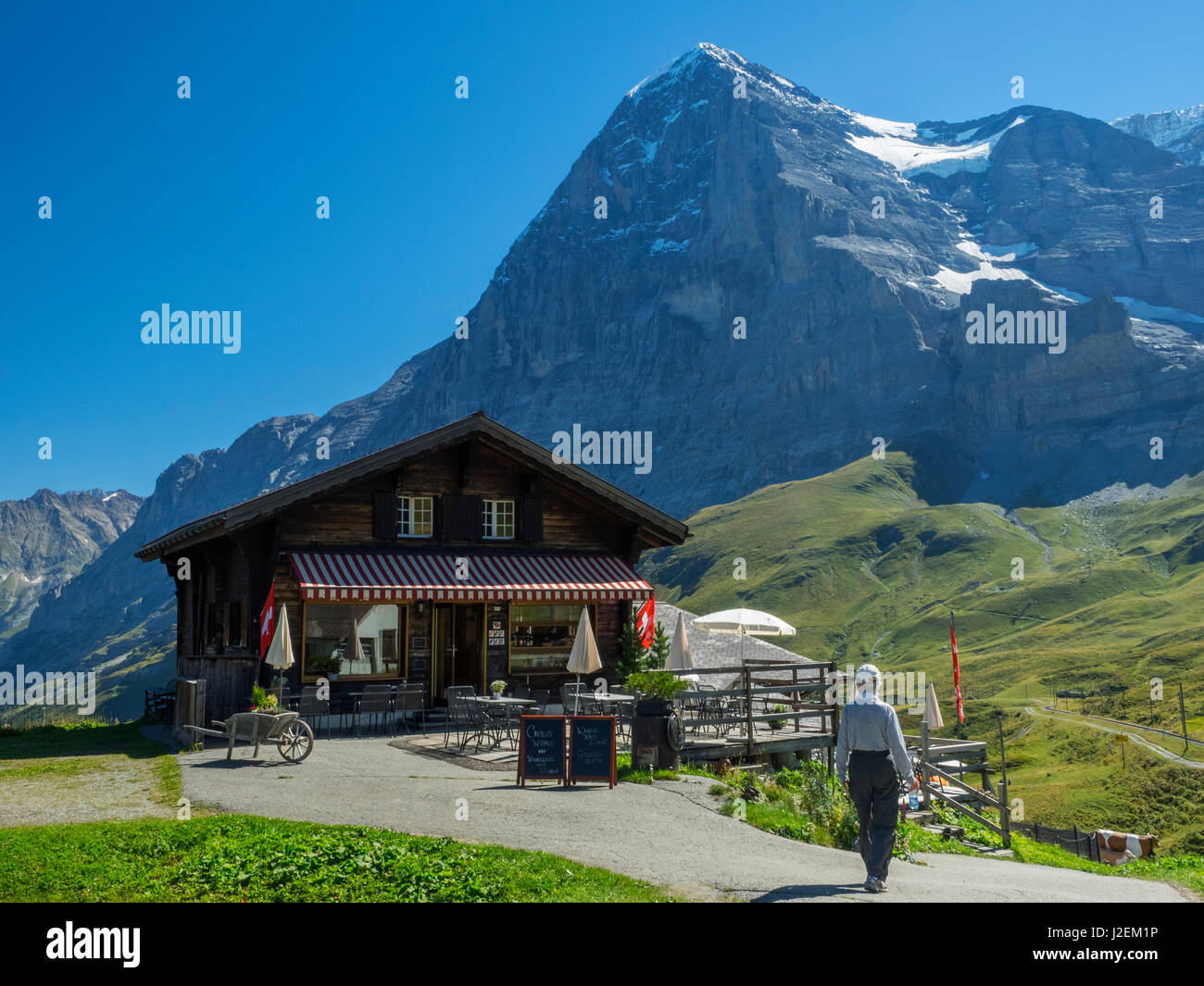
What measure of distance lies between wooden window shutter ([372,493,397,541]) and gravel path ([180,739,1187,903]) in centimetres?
782

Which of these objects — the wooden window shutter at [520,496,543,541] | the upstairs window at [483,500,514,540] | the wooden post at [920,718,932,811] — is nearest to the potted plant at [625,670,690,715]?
the wooden post at [920,718,932,811]

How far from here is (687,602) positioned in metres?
187

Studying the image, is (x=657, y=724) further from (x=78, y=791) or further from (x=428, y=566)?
(x=428, y=566)

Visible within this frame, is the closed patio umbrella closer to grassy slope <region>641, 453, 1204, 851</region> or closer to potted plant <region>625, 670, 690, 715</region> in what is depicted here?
potted plant <region>625, 670, 690, 715</region>

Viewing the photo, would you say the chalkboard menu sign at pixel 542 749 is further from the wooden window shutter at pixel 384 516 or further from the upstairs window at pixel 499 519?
the upstairs window at pixel 499 519

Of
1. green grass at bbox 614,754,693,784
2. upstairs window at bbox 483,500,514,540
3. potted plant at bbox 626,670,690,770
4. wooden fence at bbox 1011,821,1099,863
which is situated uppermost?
upstairs window at bbox 483,500,514,540

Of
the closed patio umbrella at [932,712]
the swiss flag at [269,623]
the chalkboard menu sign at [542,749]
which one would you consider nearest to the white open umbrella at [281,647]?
the swiss flag at [269,623]

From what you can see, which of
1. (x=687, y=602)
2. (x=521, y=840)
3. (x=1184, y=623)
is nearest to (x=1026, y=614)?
(x=1184, y=623)

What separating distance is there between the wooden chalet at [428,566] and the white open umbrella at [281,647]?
103 centimetres

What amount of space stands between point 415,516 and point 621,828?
46.7 ft

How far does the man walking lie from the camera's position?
936cm

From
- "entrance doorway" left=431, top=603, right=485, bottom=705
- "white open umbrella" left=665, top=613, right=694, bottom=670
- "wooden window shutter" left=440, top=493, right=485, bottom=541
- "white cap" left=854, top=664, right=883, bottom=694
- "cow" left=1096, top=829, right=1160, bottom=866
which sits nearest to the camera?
"white cap" left=854, top=664, right=883, bottom=694

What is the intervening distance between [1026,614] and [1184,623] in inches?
1002

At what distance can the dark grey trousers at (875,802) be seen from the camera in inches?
362
